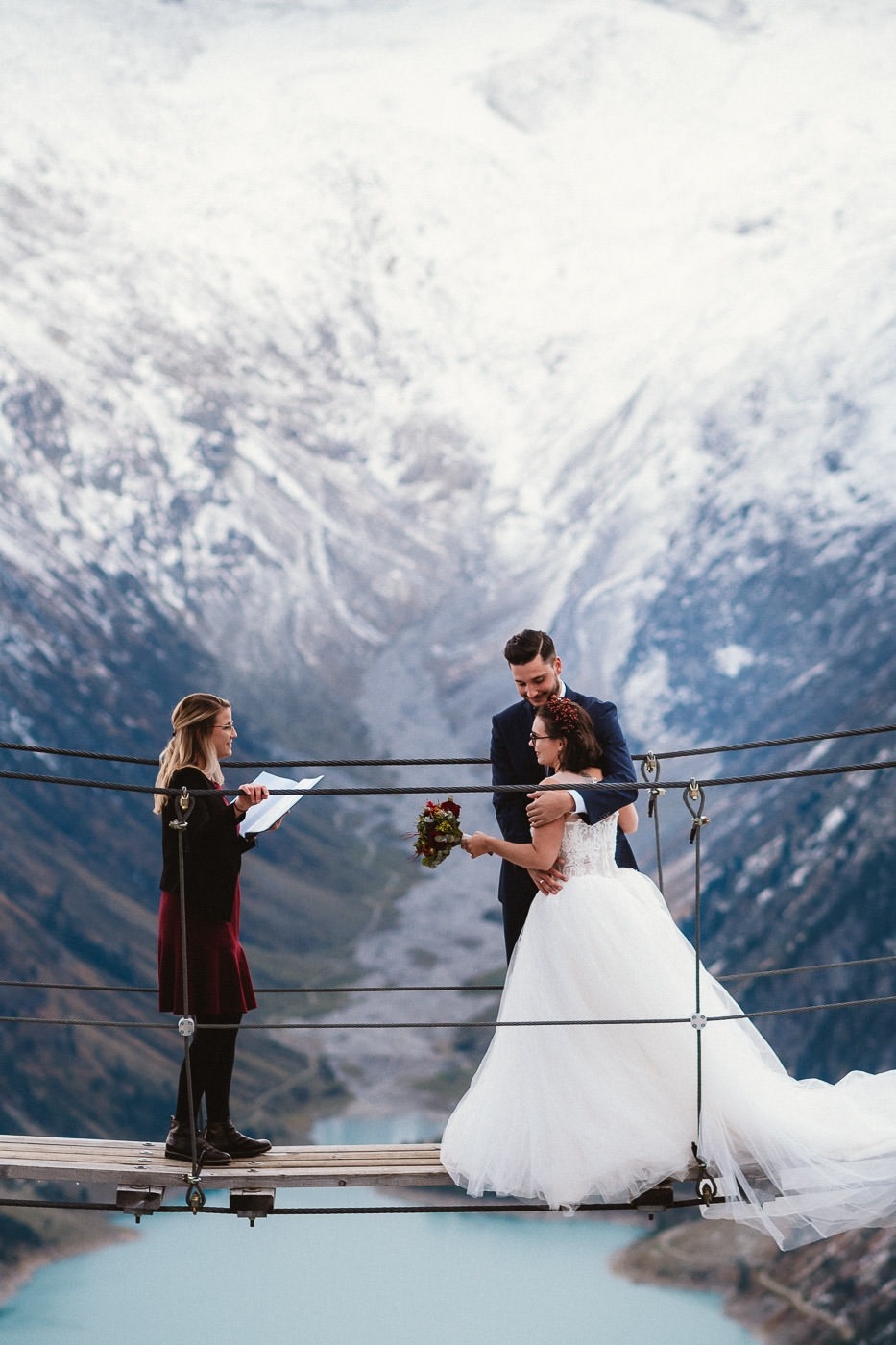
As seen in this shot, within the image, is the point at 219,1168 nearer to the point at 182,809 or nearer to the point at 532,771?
the point at 182,809

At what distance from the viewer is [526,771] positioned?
316 cm

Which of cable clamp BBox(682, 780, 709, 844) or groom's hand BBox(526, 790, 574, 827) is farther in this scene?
groom's hand BBox(526, 790, 574, 827)

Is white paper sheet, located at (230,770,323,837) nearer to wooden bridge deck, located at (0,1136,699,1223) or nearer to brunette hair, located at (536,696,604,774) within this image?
brunette hair, located at (536,696,604,774)

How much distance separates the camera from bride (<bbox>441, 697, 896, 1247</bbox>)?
8.62ft

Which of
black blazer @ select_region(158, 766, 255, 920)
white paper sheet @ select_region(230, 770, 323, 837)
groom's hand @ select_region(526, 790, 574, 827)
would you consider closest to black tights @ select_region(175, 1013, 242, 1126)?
black blazer @ select_region(158, 766, 255, 920)

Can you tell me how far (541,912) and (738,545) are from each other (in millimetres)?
45688

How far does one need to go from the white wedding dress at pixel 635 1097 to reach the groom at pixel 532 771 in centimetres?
7

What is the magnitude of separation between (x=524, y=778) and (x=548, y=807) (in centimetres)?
43

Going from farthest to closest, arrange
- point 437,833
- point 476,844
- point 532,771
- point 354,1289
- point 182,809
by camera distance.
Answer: point 354,1289 → point 532,771 → point 437,833 → point 476,844 → point 182,809

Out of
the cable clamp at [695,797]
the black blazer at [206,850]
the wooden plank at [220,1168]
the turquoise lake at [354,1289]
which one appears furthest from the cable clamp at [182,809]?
the turquoise lake at [354,1289]

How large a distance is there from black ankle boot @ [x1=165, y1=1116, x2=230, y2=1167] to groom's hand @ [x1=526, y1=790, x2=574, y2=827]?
936 mm

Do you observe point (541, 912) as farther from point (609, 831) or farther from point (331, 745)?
point (331, 745)

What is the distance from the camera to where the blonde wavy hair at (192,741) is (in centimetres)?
282

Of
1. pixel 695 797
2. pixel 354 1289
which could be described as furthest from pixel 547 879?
pixel 354 1289
